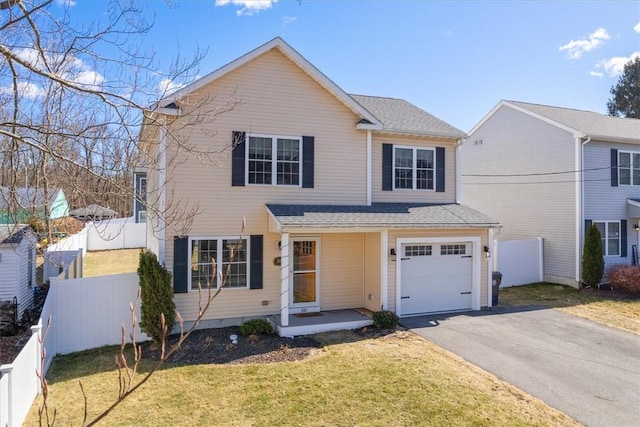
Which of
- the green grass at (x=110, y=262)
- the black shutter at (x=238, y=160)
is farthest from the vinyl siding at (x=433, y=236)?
the green grass at (x=110, y=262)

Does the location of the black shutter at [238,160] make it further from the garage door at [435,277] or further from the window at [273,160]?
the garage door at [435,277]

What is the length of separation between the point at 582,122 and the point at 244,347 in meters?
17.2

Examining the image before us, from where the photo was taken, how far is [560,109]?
20062 millimetres

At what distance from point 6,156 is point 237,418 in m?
5.55

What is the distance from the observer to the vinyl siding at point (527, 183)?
16.7m

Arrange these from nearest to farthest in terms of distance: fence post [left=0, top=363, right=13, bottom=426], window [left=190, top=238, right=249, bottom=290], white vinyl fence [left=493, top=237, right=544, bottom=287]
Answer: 1. fence post [left=0, top=363, right=13, bottom=426]
2. window [left=190, top=238, right=249, bottom=290]
3. white vinyl fence [left=493, top=237, right=544, bottom=287]

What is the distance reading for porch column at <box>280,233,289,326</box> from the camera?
10.6 m

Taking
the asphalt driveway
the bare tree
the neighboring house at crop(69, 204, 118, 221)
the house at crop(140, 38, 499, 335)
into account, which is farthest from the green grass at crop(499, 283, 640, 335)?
the bare tree

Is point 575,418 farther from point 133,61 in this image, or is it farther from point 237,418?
point 133,61

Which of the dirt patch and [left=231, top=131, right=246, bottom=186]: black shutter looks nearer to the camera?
the dirt patch

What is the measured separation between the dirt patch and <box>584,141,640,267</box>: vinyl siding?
1137 centimetres

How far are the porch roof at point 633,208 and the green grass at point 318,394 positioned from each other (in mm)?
13339

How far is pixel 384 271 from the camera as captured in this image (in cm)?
1170

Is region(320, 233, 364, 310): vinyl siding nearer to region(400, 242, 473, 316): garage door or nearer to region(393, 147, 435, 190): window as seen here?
region(400, 242, 473, 316): garage door
